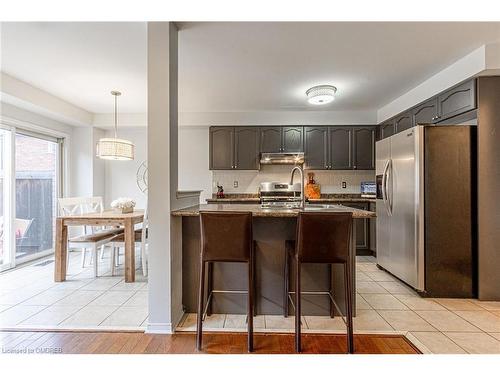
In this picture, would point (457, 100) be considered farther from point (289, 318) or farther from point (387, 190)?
point (289, 318)

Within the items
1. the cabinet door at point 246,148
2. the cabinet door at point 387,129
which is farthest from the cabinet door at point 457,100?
the cabinet door at point 246,148

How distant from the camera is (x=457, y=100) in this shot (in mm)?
2928

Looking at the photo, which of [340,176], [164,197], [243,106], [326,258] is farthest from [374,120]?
[164,197]

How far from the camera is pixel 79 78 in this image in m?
3.41

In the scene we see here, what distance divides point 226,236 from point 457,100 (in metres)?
2.86

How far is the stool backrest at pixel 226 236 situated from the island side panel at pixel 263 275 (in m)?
0.48

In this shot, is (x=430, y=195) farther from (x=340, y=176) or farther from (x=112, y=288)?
(x=112, y=288)

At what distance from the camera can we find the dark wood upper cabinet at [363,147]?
479cm

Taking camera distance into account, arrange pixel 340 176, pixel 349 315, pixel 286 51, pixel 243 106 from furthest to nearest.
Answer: pixel 340 176
pixel 243 106
pixel 286 51
pixel 349 315

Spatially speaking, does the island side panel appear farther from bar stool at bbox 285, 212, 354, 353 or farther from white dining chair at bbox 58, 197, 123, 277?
white dining chair at bbox 58, 197, 123, 277

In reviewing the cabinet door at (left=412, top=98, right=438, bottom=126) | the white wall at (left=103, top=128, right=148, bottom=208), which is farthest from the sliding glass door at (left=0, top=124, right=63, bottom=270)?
the cabinet door at (left=412, top=98, right=438, bottom=126)

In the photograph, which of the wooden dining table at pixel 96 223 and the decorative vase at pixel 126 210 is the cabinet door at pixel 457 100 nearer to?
the wooden dining table at pixel 96 223

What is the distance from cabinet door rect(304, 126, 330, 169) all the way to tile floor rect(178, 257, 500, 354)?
2.49m
